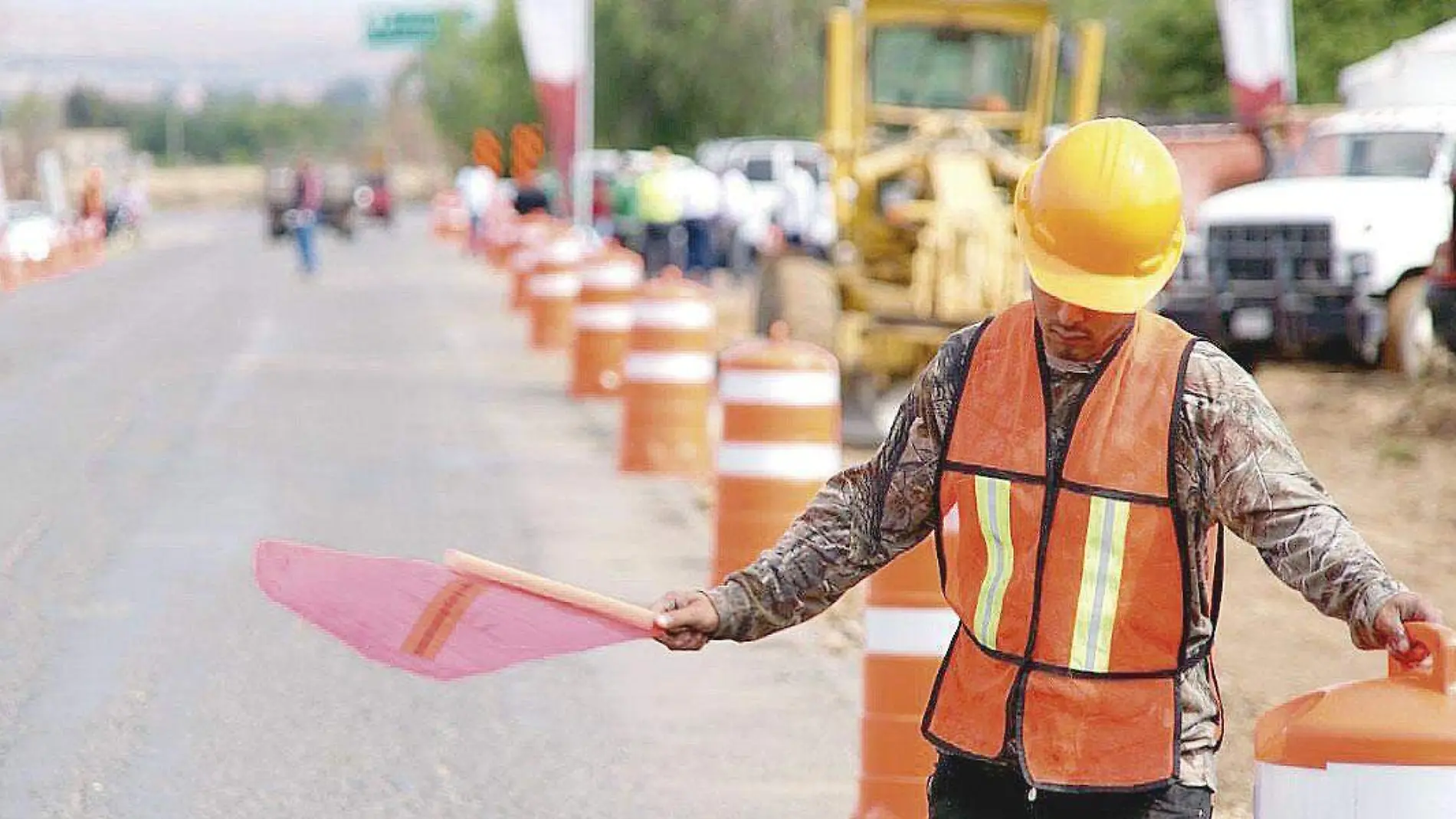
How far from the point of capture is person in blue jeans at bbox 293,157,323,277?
144ft

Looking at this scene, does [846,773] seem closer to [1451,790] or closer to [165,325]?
[1451,790]

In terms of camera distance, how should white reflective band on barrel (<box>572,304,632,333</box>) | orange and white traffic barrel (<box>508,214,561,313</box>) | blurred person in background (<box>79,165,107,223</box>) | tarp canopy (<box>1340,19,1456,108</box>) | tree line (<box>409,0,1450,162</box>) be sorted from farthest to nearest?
blurred person in background (<box>79,165,107,223</box>) < tree line (<box>409,0,1450,162</box>) < orange and white traffic barrel (<box>508,214,561,313</box>) < tarp canopy (<box>1340,19,1456,108</box>) < white reflective band on barrel (<box>572,304,632,333</box>)

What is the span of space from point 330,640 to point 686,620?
5880mm

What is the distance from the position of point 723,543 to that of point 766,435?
0.51 meters

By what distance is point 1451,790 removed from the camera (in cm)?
385

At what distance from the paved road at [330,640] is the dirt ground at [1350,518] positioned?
1.24m

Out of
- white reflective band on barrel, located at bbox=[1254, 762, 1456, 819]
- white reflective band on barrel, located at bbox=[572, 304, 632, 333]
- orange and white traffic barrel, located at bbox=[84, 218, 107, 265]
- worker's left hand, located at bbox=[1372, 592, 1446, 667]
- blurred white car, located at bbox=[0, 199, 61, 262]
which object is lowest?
orange and white traffic barrel, located at bbox=[84, 218, 107, 265]

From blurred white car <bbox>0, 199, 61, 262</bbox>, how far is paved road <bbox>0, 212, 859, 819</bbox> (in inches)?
907

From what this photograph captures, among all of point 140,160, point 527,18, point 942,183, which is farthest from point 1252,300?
point 140,160

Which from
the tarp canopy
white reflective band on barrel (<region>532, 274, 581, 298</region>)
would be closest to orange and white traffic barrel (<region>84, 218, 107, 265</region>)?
white reflective band on barrel (<region>532, 274, 581, 298</region>)

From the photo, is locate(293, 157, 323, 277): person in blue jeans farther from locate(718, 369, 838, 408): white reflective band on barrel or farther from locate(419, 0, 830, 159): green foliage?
locate(718, 369, 838, 408): white reflective band on barrel

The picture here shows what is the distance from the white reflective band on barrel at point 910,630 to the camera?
6.73 metres

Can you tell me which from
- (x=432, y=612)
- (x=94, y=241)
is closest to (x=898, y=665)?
(x=432, y=612)

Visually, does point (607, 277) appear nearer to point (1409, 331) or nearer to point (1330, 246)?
point (1330, 246)
